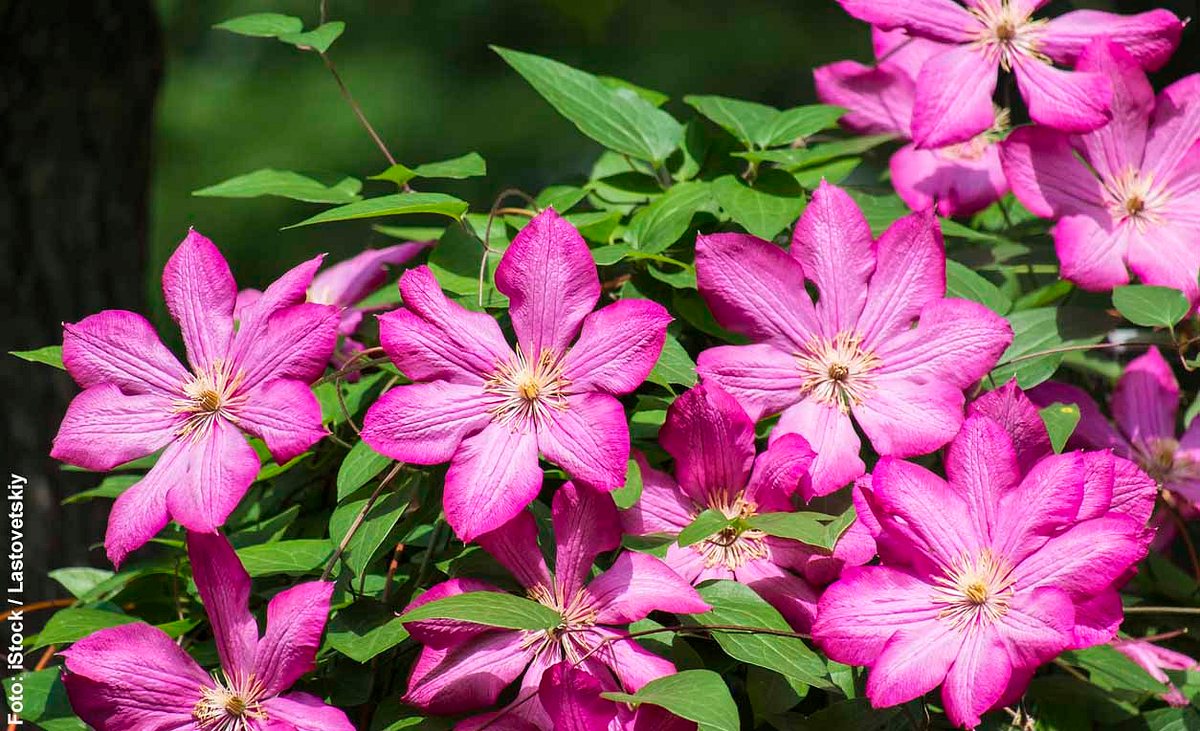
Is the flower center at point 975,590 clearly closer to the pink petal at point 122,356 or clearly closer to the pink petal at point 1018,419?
the pink petal at point 1018,419

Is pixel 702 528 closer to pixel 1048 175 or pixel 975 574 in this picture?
pixel 975 574

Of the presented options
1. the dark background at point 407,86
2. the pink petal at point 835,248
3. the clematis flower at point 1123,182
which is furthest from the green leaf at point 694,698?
the dark background at point 407,86

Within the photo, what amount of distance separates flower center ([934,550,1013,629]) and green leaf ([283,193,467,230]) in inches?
13.3

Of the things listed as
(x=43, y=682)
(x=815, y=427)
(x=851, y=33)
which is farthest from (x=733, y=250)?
(x=851, y=33)

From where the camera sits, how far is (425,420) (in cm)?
64

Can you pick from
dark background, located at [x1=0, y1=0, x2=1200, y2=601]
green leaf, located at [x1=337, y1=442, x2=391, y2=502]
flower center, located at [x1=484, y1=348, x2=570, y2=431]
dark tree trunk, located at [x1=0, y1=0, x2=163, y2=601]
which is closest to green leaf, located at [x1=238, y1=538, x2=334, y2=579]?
green leaf, located at [x1=337, y1=442, x2=391, y2=502]

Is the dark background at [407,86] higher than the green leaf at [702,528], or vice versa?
the green leaf at [702,528]

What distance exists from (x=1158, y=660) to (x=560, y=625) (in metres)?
0.42

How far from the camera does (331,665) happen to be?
71 cm

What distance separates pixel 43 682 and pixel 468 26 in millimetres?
5024

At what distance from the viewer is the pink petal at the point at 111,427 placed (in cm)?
67

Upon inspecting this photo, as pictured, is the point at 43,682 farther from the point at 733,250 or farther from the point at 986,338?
the point at 986,338

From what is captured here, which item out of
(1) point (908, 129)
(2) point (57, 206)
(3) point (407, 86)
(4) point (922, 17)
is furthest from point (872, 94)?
(3) point (407, 86)

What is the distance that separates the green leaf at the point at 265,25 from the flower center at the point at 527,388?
1.19 feet
